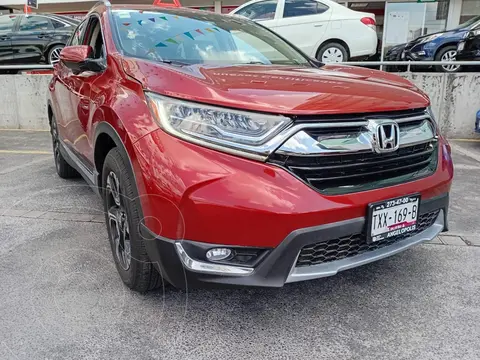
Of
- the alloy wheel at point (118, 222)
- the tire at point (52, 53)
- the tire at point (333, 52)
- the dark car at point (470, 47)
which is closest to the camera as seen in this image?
the alloy wheel at point (118, 222)

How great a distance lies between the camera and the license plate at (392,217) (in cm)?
196

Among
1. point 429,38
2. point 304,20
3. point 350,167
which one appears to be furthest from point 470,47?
point 350,167

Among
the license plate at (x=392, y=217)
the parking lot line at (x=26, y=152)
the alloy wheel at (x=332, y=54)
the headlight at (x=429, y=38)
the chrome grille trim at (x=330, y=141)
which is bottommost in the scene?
the parking lot line at (x=26, y=152)

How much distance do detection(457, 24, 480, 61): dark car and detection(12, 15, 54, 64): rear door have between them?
28.6 feet

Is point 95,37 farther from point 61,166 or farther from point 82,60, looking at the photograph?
point 61,166

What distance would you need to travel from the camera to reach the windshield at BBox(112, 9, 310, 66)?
267 centimetres

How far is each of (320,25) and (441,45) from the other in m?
2.48

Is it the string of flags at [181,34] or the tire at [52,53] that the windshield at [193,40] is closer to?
the string of flags at [181,34]

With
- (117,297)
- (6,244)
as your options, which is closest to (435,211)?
(117,297)

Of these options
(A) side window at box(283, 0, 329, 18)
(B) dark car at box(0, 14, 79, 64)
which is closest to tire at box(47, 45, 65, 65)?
(B) dark car at box(0, 14, 79, 64)

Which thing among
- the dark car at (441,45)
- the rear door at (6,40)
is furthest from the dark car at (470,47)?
the rear door at (6,40)

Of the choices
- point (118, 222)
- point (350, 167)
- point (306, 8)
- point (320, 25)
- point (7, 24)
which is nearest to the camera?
point (350, 167)

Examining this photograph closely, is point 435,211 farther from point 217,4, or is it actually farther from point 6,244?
point 217,4

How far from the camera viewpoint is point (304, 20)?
8.45 meters
